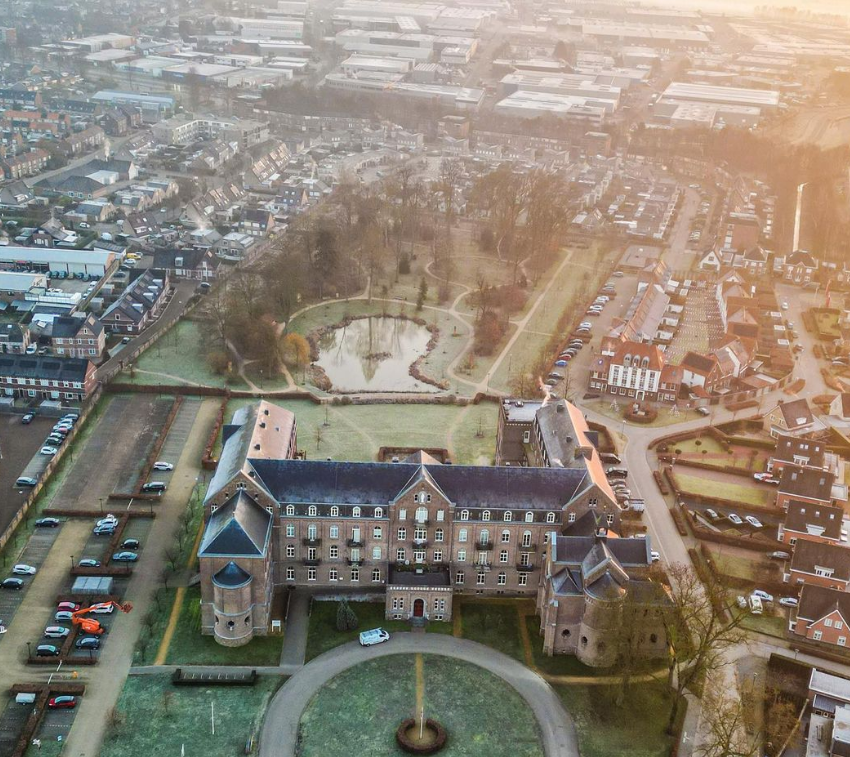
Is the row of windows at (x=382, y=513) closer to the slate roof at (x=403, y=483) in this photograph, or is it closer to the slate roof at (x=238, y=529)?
the slate roof at (x=403, y=483)

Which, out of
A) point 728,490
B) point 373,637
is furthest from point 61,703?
point 728,490

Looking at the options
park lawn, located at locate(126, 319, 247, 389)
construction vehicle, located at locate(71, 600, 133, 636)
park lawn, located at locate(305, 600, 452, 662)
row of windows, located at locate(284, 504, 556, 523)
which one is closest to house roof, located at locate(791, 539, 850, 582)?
row of windows, located at locate(284, 504, 556, 523)

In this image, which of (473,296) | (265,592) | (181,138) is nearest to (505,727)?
(265,592)

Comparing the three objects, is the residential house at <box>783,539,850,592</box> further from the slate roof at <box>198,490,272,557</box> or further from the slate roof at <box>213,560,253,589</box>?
the slate roof at <box>213,560,253,589</box>

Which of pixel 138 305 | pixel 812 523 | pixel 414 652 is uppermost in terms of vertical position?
pixel 812 523

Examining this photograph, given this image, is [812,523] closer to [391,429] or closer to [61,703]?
[391,429]

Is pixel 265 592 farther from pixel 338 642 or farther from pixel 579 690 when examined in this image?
pixel 579 690

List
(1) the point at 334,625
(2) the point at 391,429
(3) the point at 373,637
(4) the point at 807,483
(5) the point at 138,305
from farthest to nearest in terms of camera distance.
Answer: (5) the point at 138,305 < (2) the point at 391,429 < (4) the point at 807,483 < (1) the point at 334,625 < (3) the point at 373,637

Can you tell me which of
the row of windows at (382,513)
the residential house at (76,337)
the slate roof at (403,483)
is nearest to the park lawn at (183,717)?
the row of windows at (382,513)
